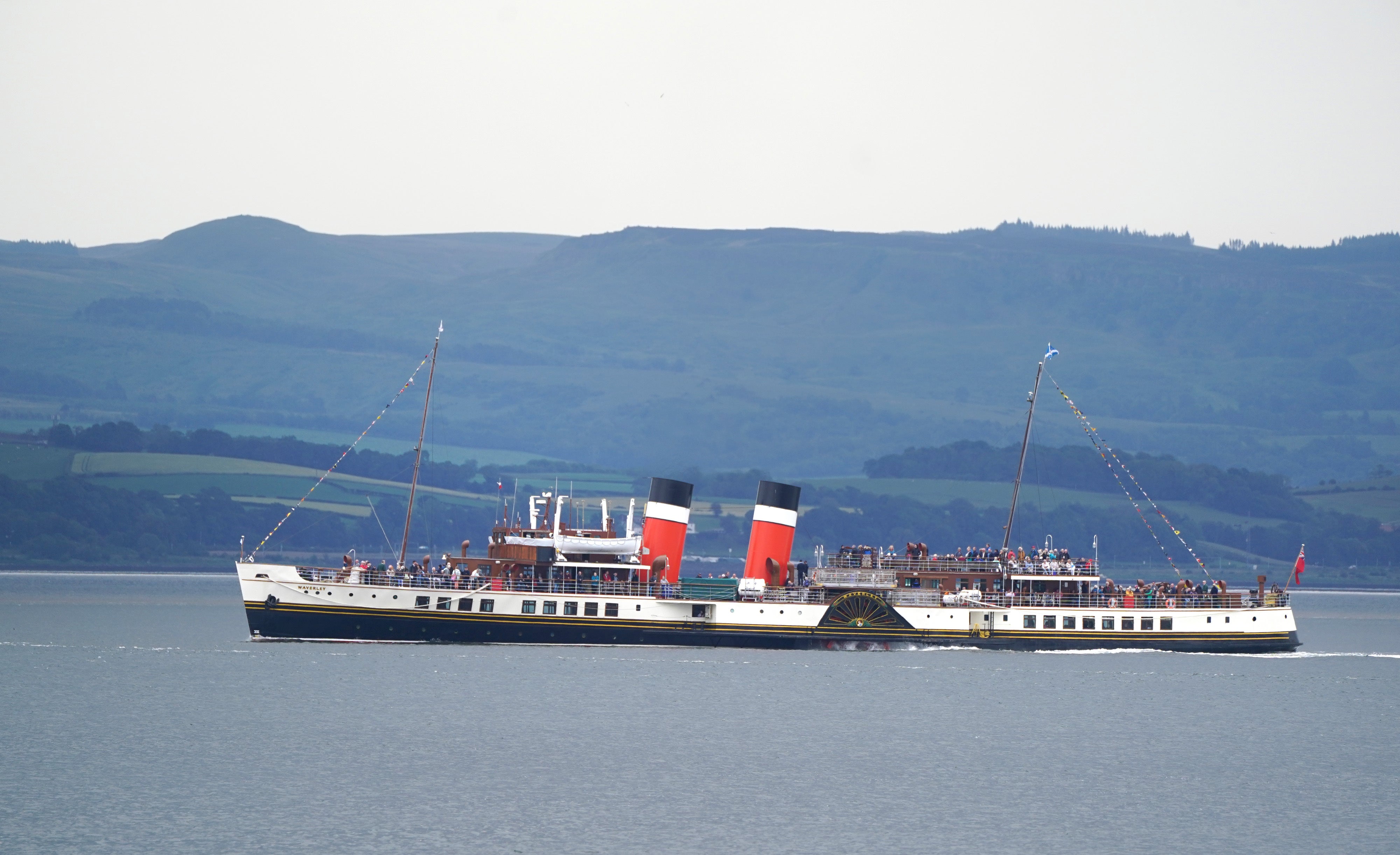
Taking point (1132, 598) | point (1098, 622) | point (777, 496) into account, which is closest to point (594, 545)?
point (777, 496)

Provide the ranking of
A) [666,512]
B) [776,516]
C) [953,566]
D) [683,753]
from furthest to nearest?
[953,566] → [776,516] → [666,512] → [683,753]

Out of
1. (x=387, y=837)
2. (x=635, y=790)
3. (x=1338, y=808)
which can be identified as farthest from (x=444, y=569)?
(x=1338, y=808)

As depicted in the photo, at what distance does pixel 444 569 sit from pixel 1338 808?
40.9 m

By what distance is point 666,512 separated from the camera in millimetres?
78438

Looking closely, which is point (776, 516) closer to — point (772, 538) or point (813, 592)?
point (772, 538)

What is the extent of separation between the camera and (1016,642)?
79.1 meters

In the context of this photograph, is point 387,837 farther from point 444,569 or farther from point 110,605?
point 110,605

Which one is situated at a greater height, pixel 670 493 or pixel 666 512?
Answer: pixel 670 493

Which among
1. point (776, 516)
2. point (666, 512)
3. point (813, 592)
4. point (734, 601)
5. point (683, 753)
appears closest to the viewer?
point (683, 753)

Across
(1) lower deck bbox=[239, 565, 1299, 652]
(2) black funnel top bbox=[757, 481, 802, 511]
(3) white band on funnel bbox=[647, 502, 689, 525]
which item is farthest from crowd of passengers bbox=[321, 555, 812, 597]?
(2) black funnel top bbox=[757, 481, 802, 511]

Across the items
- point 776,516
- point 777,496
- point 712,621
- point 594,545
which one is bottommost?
point 712,621

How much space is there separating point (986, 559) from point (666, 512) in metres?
14.8

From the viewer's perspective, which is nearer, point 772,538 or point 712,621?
point 712,621

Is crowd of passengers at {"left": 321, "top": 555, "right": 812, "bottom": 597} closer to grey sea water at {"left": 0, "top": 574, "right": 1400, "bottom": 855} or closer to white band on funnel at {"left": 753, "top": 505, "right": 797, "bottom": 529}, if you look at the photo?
grey sea water at {"left": 0, "top": 574, "right": 1400, "bottom": 855}
